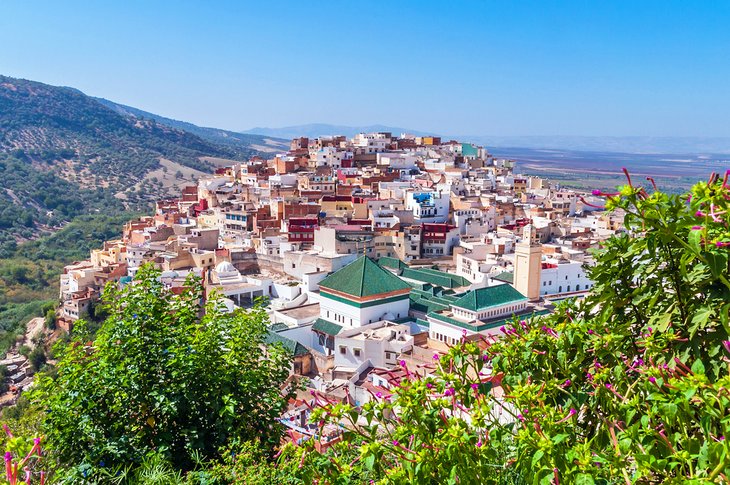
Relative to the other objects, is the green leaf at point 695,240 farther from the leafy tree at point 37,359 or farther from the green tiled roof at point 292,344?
the leafy tree at point 37,359

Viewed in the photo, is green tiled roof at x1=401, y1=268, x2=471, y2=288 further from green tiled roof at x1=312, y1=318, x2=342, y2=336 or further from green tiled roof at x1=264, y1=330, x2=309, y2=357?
green tiled roof at x1=264, y1=330, x2=309, y2=357

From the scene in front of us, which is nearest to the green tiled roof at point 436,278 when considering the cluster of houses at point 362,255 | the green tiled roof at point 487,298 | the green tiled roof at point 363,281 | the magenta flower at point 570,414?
the cluster of houses at point 362,255

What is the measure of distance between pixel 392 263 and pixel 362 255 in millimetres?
1115

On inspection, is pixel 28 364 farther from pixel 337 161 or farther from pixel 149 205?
pixel 149 205

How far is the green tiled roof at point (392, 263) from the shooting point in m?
20.1

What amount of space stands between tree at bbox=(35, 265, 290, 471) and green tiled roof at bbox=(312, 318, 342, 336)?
11.0m

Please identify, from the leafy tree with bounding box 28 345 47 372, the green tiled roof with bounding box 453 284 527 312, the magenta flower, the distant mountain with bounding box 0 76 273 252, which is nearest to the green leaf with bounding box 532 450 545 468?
the magenta flower

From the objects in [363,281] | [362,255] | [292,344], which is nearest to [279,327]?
[292,344]

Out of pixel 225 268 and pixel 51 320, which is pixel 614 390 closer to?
pixel 225 268

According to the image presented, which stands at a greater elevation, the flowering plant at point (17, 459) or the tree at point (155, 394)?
the flowering plant at point (17, 459)

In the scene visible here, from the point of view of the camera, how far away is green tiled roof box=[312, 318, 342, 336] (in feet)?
50.9

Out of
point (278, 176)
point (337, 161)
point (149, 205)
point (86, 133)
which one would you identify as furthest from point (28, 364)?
point (86, 133)

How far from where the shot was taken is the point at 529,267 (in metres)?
17.8

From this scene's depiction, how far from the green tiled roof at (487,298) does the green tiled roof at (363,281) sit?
6.76ft
